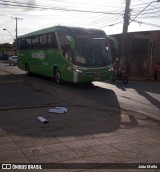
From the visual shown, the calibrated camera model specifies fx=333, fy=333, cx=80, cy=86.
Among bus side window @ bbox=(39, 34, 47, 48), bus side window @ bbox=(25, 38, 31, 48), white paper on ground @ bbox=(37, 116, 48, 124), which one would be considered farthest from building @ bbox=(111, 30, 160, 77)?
white paper on ground @ bbox=(37, 116, 48, 124)

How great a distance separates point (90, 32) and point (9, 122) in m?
10.5

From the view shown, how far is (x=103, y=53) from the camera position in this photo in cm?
1786

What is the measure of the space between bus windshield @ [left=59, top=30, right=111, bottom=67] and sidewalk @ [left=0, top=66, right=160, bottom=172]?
7.00 metres

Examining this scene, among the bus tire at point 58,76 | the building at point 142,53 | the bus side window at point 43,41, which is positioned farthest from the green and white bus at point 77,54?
the building at point 142,53

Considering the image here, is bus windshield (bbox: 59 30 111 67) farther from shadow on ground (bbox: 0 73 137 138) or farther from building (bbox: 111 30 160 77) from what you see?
building (bbox: 111 30 160 77)

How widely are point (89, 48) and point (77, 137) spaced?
10.7 metres

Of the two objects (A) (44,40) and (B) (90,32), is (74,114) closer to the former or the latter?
(B) (90,32)

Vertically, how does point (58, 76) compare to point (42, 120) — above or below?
below

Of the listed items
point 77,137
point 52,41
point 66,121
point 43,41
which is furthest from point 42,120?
point 43,41

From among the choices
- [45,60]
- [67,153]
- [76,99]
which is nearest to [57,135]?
[67,153]

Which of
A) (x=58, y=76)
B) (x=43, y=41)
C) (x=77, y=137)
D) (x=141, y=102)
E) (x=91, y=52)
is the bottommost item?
(x=141, y=102)

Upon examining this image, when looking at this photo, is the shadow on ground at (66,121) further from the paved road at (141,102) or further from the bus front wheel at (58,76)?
the bus front wheel at (58,76)

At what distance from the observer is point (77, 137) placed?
7.35 m

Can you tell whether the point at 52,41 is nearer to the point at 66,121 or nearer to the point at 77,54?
the point at 77,54
